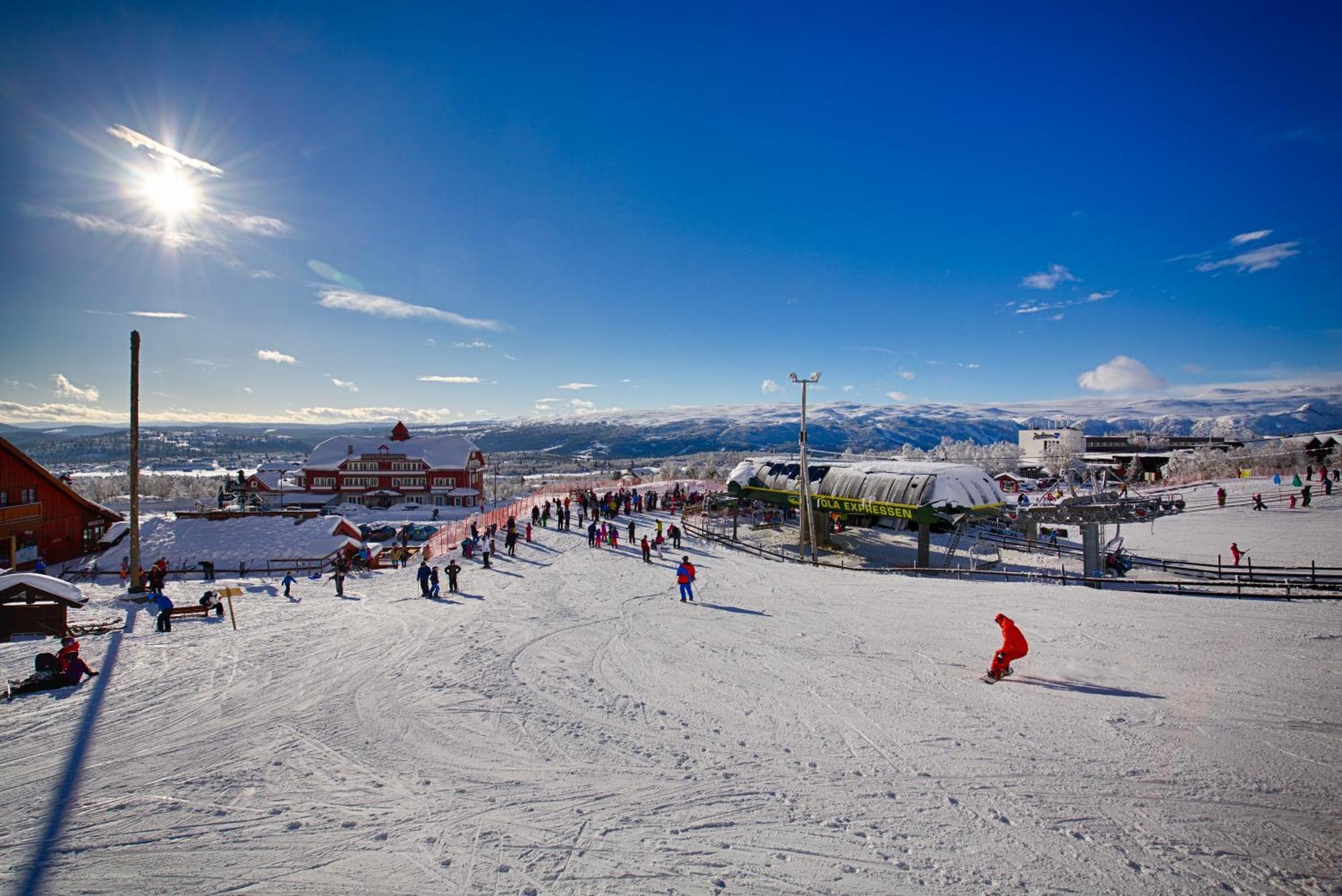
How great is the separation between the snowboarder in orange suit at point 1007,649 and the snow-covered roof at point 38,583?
2057cm

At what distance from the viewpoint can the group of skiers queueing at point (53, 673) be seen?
950 centimetres

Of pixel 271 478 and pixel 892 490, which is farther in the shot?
pixel 271 478

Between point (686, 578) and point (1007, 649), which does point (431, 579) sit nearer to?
point (686, 578)

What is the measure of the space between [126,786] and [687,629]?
30.6ft

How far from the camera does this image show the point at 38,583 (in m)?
13.5

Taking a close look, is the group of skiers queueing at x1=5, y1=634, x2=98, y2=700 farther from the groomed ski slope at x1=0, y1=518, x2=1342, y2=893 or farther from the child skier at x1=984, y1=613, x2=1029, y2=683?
the child skier at x1=984, y1=613, x2=1029, y2=683

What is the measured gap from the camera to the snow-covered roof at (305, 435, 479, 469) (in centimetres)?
6750

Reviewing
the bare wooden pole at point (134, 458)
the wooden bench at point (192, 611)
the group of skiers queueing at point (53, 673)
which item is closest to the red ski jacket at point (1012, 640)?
the group of skiers queueing at point (53, 673)

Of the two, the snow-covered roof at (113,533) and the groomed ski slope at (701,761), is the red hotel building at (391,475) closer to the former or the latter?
the snow-covered roof at (113,533)

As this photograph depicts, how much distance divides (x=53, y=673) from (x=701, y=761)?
11.4 meters

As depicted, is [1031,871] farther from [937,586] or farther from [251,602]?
[251,602]

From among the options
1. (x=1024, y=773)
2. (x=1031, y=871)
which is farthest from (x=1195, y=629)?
(x=1031, y=871)

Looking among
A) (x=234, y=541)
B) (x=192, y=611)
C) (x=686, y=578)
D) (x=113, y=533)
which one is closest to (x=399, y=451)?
(x=113, y=533)

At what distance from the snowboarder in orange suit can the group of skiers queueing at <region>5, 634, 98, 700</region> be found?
15.9m
